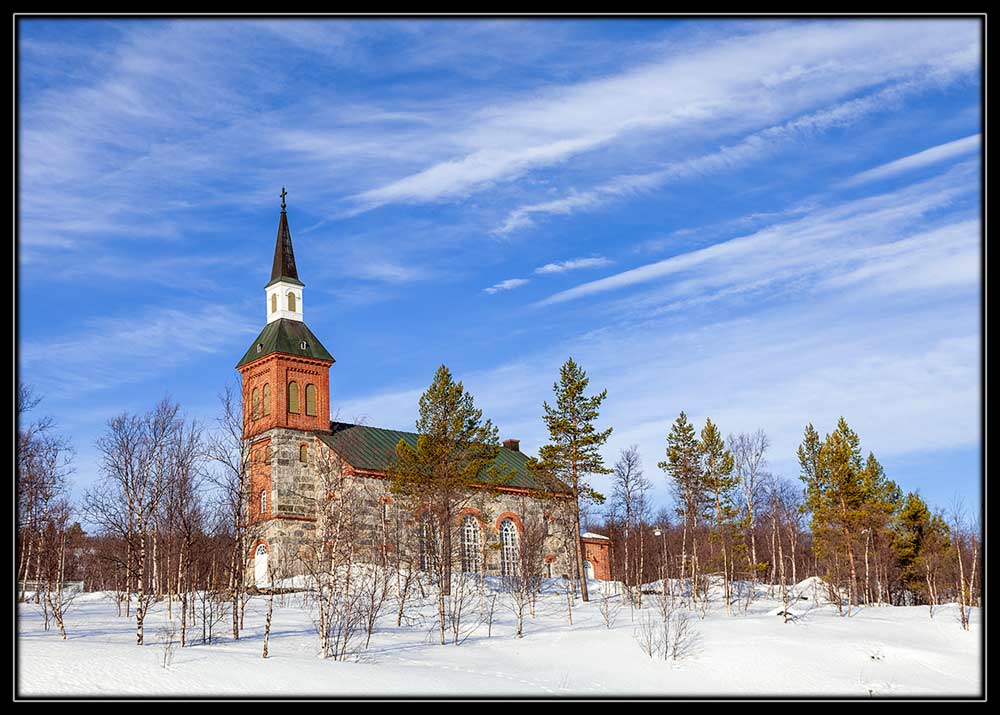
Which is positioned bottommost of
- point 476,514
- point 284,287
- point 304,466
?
point 476,514

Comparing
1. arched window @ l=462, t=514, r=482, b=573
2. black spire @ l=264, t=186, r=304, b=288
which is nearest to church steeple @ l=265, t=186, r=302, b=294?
black spire @ l=264, t=186, r=304, b=288

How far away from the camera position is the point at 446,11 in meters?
12.8

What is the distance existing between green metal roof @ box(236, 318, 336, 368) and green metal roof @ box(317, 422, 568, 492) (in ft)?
14.4

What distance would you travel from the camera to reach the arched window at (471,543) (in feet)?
184

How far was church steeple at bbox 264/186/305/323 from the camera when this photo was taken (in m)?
57.5

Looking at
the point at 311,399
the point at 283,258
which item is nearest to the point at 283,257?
the point at 283,258

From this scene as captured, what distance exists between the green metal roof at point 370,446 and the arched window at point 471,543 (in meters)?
3.06

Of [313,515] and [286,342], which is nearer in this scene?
[313,515]

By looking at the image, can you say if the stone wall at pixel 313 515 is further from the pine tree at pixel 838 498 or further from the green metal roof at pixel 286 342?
the pine tree at pixel 838 498

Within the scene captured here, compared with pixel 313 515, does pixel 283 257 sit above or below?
above

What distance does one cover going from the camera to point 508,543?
59.4 meters

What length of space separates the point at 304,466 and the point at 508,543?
43.0 feet

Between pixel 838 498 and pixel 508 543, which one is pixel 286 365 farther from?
pixel 838 498

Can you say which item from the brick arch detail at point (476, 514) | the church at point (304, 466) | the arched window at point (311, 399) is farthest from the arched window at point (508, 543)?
the arched window at point (311, 399)
